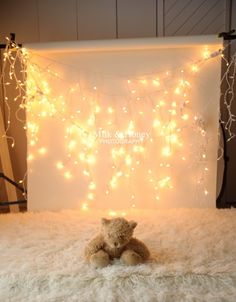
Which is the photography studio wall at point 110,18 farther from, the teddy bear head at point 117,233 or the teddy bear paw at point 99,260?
the teddy bear paw at point 99,260

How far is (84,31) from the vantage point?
217cm

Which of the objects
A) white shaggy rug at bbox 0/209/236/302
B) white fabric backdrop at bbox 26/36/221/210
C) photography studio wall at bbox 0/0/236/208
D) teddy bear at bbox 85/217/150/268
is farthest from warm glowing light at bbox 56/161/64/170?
photography studio wall at bbox 0/0/236/208

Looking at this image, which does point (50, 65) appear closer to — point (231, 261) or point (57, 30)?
point (57, 30)

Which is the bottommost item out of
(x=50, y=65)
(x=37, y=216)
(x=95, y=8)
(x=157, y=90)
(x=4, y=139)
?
(x=37, y=216)

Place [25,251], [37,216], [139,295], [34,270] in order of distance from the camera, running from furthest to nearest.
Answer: [37,216] < [25,251] < [34,270] < [139,295]

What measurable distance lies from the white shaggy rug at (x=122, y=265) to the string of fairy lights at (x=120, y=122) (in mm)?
285

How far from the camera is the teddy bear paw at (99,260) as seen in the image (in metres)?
1.12

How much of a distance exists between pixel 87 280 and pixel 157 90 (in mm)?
1145

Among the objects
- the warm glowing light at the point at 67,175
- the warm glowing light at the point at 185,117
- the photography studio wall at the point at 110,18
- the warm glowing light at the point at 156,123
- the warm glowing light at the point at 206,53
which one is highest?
the photography studio wall at the point at 110,18

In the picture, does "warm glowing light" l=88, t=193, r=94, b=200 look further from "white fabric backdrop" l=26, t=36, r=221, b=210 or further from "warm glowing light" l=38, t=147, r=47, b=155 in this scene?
"warm glowing light" l=38, t=147, r=47, b=155

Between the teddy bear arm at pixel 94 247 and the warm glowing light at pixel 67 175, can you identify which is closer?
the teddy bear arm at pixel 94 247

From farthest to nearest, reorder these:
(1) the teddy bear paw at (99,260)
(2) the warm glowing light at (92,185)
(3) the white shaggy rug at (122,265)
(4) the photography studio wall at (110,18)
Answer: (4) the photography studio wall at (110,18), (2) the warm glowing light at (92,185), (1) the teddy bear paw at (99,260), (3) the white shaggy rug at (122,265)

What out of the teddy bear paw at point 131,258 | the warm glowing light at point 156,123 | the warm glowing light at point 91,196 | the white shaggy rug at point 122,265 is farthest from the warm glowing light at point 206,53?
the teddy bear paw at point 131,258

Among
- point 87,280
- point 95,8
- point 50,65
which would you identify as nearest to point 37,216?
point 87,280
